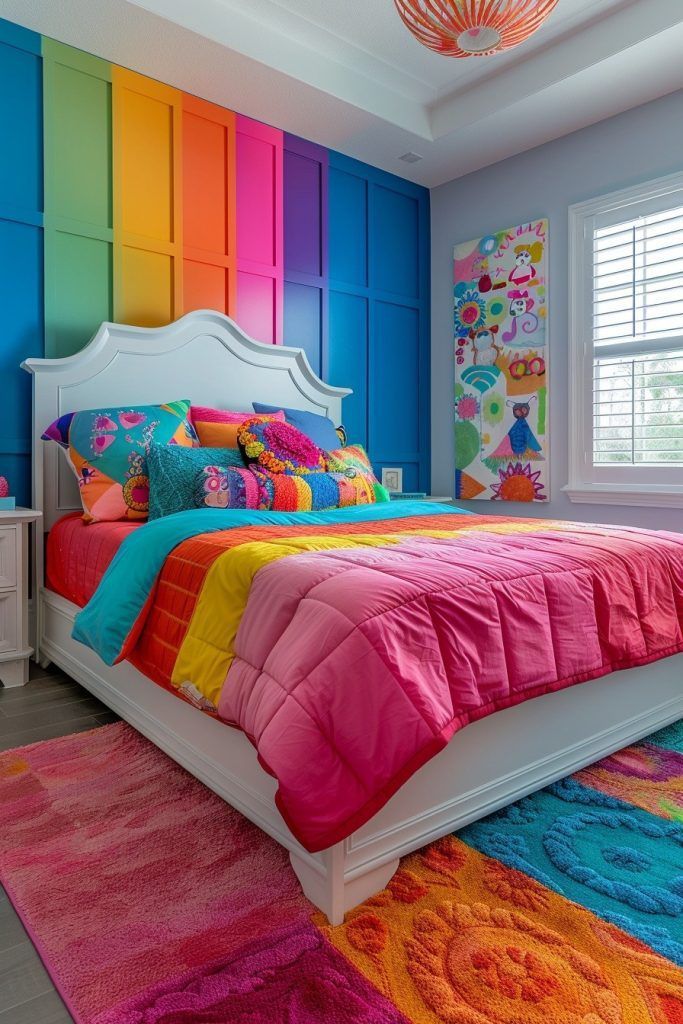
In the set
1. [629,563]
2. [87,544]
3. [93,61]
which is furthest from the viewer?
[93,61]

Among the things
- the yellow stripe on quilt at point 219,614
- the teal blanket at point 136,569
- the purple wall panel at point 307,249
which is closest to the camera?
the yellow stripe on quilt at point 219,614

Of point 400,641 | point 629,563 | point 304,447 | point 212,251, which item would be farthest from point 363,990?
point 212,251

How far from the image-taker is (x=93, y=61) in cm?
307

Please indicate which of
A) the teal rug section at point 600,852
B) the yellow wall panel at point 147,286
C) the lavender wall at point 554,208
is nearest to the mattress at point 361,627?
the teal rug section at point 600,852

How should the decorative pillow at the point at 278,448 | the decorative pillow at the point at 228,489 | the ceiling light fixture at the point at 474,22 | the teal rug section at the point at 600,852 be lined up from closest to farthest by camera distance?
1. the teal rug section at the point at 600,852
2. the ceiling light fixture at the point at 474,22
3. the decorative pillow at the point at 228,489
4. the decorative pillow at the point at 278,448

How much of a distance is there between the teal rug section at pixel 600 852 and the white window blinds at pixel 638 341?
2.20m

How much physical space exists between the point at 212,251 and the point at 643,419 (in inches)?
92.3

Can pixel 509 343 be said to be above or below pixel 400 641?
above

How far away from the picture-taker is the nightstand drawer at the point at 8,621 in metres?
2.50

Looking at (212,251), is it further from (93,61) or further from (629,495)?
(629,495)

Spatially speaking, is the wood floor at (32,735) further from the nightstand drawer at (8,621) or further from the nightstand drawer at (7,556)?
the nightstand drawer at (7,556)

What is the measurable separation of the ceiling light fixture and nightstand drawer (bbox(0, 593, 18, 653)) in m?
2.38

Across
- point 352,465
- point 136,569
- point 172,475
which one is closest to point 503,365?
point 352,465

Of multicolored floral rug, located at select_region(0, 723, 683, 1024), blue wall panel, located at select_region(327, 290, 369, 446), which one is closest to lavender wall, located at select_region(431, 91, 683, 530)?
blue wall panel, located at select_region(327, 290, 369, 446)
